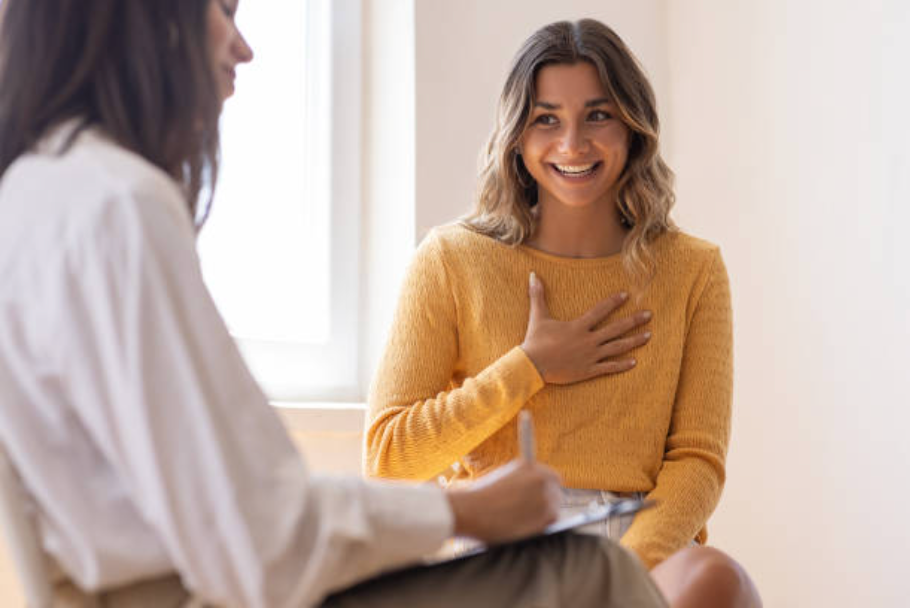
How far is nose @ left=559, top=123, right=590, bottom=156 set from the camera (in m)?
1.72

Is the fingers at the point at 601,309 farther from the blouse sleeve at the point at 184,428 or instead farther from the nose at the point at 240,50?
the blouse sleeve at the point at 184,428

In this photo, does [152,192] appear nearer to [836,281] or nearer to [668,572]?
[668,572]

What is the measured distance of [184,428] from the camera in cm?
73

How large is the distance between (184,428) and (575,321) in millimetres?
1029

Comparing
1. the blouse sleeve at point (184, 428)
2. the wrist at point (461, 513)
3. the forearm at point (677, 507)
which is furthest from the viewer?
the forearm at point (677, 507)

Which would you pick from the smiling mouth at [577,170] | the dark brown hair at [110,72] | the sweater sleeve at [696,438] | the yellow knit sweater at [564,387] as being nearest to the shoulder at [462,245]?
the yellow knit sweater at [564,387]

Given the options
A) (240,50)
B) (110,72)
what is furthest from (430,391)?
(110,72)

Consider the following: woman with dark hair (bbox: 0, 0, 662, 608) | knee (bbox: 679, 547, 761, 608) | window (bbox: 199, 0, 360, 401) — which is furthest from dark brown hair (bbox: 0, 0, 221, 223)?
window (bbox: 199, 0, 360, 401)

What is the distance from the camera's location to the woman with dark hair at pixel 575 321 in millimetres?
1620

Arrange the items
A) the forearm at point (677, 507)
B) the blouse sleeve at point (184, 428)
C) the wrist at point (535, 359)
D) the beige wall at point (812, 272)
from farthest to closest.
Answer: the beige wall at point (812, 272) → the wrist at point (535, 359) → the forearm at point (677, 507) → the blouse sleeve at point (184, 428)

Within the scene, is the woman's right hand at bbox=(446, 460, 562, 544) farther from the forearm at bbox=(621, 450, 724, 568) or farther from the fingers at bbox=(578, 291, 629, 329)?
the fingers at bbox=(578, 291, 629, 329)

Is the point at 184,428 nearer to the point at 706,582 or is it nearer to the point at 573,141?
the point at 706,582

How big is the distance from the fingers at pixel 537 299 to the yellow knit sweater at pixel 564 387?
2 cm

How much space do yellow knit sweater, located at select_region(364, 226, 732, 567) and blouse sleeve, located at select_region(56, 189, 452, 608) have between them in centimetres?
85
